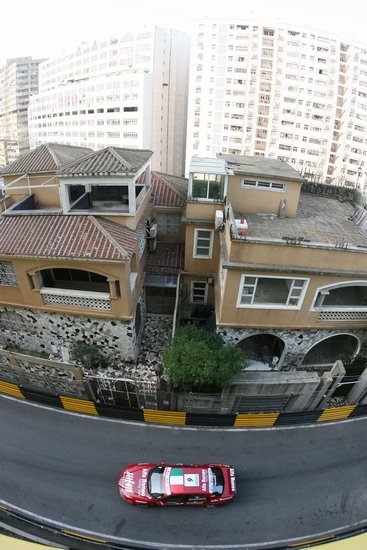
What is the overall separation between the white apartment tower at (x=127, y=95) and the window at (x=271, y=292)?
53.4m

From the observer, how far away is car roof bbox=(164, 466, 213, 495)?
434 inches

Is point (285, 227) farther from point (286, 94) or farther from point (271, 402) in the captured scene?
point (286, 94)

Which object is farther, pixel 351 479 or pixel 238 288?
pixel 238 288

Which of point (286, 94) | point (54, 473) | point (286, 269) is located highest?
point (286, 94)

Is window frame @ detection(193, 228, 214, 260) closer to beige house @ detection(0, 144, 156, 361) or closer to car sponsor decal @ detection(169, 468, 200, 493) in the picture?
beige house @ detection(0, 144, 156, 361)

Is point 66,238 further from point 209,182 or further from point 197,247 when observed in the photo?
point 209,182

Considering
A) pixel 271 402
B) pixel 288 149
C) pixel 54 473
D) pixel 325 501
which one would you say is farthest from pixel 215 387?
pixel 288 149

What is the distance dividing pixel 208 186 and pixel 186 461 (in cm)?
1378

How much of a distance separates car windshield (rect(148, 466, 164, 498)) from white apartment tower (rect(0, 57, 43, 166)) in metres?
114

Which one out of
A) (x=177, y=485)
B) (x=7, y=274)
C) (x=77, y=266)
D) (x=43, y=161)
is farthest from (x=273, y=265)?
(x=43, y=161)

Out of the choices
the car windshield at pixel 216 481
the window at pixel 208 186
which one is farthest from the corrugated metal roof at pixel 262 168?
the car windshield at pixel 216 481

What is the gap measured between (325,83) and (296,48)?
892 centimetres

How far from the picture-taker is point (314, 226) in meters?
17.7

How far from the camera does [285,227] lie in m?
17.0
